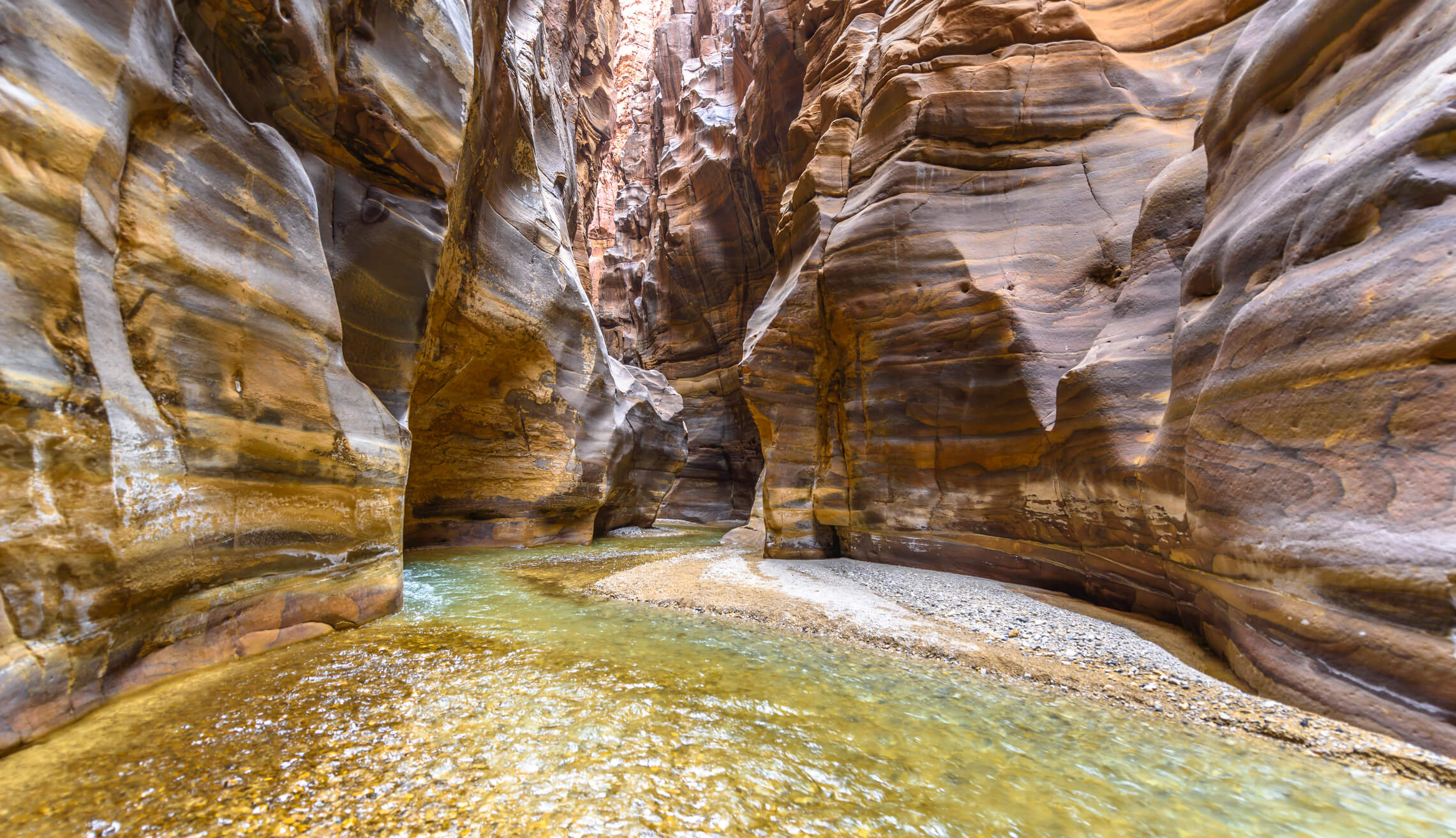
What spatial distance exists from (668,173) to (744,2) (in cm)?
707

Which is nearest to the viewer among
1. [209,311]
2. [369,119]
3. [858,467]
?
[209,311]

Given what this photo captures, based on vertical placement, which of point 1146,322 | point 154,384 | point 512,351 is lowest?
point 154,384

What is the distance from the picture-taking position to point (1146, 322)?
5.69 m

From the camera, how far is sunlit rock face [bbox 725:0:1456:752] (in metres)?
2.89

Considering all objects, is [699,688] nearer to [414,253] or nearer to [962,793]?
[962,793]

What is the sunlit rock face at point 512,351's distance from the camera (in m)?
9.08

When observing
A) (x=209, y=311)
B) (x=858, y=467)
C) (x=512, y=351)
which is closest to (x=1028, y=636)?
(x=858, y=467)

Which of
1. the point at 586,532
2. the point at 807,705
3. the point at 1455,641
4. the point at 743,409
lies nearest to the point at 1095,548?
the point at 1455,641

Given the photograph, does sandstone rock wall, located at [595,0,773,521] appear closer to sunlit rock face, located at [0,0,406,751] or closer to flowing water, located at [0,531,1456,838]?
sunlit rock face, located at [0,0,406,751]

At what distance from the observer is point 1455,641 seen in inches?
96.3

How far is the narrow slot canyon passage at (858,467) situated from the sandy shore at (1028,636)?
41 mm

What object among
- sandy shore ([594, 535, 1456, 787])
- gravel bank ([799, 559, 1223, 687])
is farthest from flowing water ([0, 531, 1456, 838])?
gravel bank ([799, 559, 1223, 687])

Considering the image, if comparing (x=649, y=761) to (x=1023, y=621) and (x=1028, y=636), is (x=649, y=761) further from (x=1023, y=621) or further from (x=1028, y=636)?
(x=1023, y=621)

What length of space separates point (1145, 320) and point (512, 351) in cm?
1031
